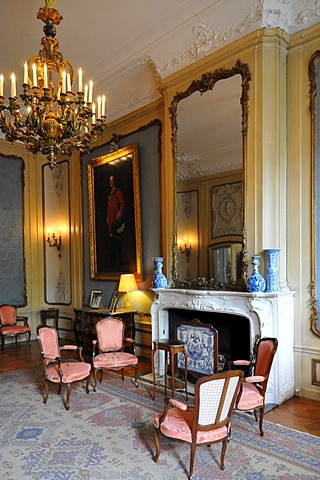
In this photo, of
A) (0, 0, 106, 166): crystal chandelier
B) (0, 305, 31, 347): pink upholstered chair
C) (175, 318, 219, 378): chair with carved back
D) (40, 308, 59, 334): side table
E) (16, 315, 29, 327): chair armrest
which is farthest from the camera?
(40, 308, 59, 334): side table

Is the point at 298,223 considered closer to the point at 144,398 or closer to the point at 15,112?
the point at 144,398

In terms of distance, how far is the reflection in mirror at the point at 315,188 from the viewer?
166 inches

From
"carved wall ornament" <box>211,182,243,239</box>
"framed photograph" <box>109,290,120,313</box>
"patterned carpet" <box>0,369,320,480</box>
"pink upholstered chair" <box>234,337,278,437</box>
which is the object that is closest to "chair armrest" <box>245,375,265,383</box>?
"pink upholstered chair" <box>234,337,278,437</box>

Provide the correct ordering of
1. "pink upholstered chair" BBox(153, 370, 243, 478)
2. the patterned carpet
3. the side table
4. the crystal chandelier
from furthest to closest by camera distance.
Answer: the side table < the crystal chandelier < the patterned carpet < "pink upholstered chair" BBox(153, 370, 243, 478)

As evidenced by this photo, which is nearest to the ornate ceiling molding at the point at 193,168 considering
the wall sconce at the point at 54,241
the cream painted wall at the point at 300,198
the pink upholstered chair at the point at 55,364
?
the cream painted wall at the point at 300,198

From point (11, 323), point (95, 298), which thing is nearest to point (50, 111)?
point (95, 298)

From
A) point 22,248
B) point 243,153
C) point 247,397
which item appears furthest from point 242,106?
point 22,248

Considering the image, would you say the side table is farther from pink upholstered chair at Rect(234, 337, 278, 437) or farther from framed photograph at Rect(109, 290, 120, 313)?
pink upholstered chair at Rect(234, 337, 278, 437)

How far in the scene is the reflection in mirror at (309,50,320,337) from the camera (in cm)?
421

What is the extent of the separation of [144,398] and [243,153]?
304 cm

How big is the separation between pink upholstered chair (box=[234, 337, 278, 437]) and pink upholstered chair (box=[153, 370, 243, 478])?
51cm

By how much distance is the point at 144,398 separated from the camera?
4.38 metres

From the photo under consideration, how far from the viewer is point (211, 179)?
488 cm

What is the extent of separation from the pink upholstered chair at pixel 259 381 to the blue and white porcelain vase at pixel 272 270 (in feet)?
2.09
